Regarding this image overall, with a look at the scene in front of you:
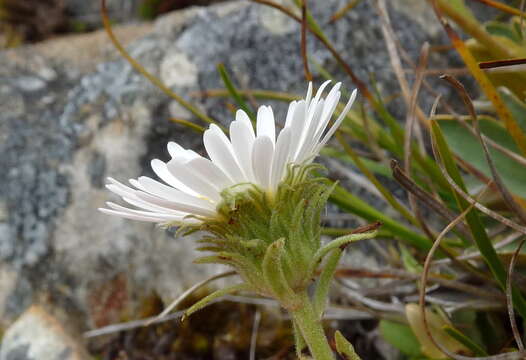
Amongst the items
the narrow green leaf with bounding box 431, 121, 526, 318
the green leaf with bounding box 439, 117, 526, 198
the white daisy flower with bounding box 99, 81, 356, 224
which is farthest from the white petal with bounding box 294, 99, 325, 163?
the green leaf with bounding box 439, 117, 526, 198

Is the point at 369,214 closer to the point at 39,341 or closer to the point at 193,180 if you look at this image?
the point at 193,180

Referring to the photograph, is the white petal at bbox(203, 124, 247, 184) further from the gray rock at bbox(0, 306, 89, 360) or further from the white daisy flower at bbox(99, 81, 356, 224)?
the gray rock at bbox(0, 306, 89, 360)

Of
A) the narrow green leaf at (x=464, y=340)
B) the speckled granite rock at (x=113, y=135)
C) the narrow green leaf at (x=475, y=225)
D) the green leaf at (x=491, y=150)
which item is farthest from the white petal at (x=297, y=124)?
the speckled granite rock at (x=113, y=135)

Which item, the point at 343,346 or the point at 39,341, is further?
the point at 39,341

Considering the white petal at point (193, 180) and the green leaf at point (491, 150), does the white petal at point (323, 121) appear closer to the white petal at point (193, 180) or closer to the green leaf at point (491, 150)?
the white petal at point (193, 180)

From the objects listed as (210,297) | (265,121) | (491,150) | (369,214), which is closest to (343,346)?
(210,297)

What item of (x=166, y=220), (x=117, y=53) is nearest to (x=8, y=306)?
(x=117, y=53)
